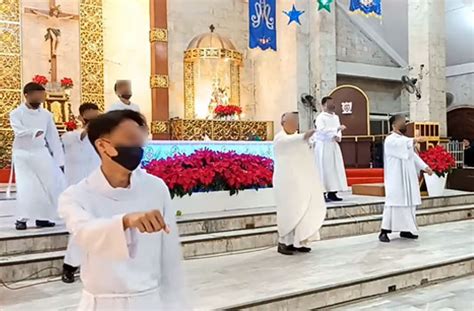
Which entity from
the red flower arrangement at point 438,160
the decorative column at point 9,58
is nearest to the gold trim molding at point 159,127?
the decorative column at point 9,58

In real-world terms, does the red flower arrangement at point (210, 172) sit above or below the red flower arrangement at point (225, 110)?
below

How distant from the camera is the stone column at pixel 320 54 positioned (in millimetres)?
12735

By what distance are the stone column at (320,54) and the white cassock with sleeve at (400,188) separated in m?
6.36

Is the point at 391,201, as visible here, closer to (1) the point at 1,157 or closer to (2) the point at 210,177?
(2) the point at 210,177

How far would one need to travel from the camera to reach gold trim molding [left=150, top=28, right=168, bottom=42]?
11.5 meters

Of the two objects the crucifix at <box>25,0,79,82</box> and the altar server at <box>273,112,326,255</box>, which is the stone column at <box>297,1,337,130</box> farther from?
the altar server at <box>273,112,326,255</box>

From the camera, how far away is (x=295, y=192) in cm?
543

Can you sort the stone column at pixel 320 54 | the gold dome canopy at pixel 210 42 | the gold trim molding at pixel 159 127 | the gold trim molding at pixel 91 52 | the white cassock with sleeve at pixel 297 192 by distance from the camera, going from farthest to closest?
the stone column at pixel 320 54
the gold dome canopy at pixel 210 42
the gold trim molding at pixel 91 52
the gold trim molding at pixel 159 127
the white cassock with sleeve at pixel 297 192

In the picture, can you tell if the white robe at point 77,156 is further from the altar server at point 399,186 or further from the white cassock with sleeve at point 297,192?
the altar server at point 399,186

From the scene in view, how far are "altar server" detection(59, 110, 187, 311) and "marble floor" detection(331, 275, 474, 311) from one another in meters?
2.68

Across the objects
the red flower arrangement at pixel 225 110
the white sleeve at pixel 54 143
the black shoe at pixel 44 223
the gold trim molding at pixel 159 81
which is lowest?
the black shoe at pixel 44 223

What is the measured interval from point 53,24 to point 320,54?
6175 mm

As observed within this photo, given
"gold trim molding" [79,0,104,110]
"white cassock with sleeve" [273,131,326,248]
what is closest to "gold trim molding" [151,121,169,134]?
"gold trim molding" [79,0,104,110]

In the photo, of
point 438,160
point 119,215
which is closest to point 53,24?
point 438,160
